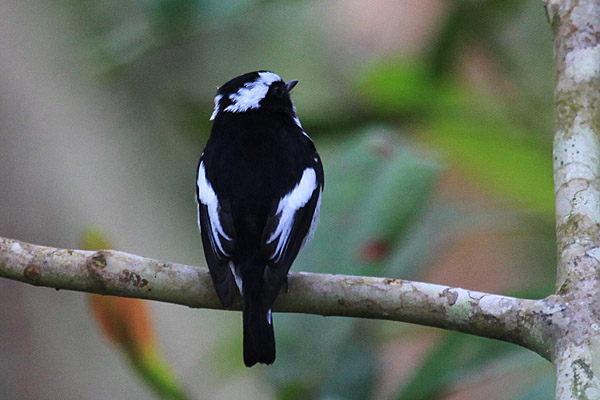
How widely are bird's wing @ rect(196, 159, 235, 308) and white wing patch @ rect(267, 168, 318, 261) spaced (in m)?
0.14

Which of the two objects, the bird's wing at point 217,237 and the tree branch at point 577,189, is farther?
the bird's wing at point 217,237

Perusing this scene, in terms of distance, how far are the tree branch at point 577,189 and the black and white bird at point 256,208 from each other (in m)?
0.82

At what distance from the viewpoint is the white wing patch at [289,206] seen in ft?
8.25

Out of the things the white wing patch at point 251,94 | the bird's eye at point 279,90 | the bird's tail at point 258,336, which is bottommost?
the bird's tail at point 258,336

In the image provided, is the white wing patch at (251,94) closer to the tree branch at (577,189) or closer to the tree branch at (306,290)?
the tree branch at (306,290)

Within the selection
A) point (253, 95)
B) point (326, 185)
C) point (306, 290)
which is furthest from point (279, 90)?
point (306, 290)

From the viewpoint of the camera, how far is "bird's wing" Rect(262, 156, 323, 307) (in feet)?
7.75

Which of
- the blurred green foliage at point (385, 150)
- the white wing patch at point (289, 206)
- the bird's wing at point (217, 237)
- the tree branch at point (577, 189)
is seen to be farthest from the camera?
the blurred green foliage at point (385, 150)

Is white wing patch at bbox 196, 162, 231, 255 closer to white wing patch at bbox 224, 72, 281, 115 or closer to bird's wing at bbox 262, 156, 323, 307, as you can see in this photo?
bird's wing at bbox 262, 156, 323, 307

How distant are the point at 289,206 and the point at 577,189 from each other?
905 mm

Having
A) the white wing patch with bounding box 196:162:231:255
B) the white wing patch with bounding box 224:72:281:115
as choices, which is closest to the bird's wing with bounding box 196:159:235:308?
the white wing patch with bounding box 196:162:231:255

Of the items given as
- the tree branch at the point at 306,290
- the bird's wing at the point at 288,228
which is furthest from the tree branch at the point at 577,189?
the bird's wing at the point at 288,228

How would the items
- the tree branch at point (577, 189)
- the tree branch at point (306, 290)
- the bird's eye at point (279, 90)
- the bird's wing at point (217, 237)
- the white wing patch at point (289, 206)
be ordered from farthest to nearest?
the bird's eye at point (279, 90) < the white wing patch at point (289, 206) < the bird's wing at point (217, 237) < the tree branch at point (306, 290) < the tree branch at point (577, 189)

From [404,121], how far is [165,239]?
176 centimetres
